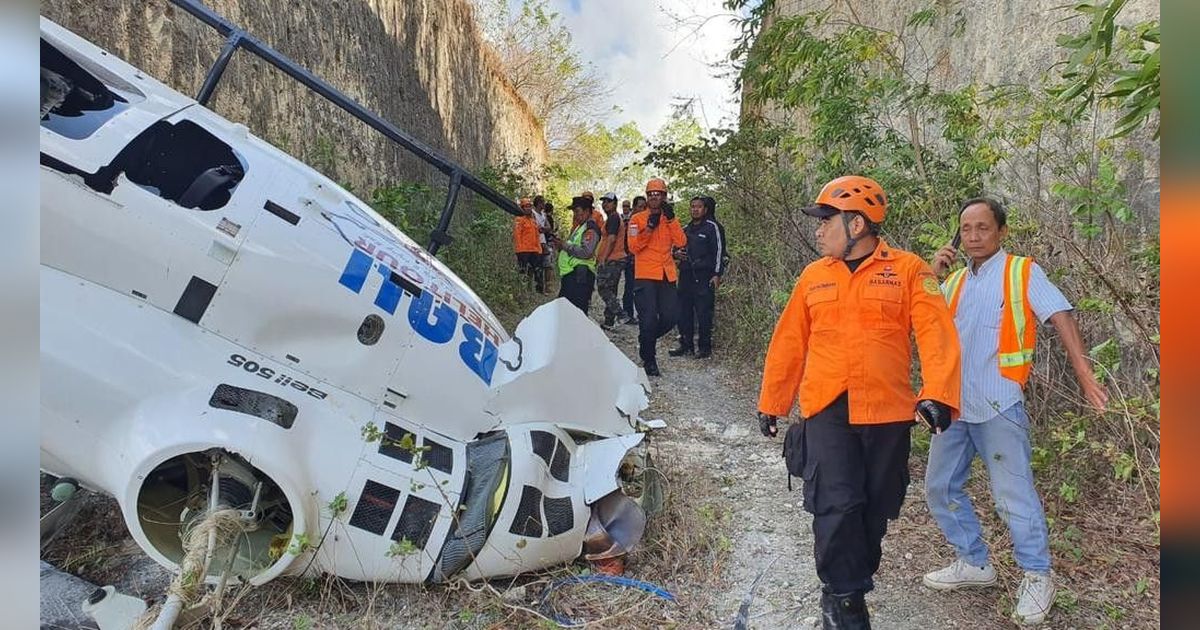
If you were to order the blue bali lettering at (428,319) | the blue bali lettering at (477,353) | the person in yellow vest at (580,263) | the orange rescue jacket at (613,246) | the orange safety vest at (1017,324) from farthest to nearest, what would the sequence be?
the orange rescue jacket at (613,246) → the person in yellow vest at (580,263) → the blue bali lettering at (477,353) → the blue bali lettering at (428,319) → the orange safety vest at (1017,324)

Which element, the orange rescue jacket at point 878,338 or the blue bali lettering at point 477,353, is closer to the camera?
the orange rescue jacket at point 878,338

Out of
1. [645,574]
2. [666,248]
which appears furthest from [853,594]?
[666,248]

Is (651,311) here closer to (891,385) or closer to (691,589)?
(691,589)

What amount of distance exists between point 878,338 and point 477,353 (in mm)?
1941

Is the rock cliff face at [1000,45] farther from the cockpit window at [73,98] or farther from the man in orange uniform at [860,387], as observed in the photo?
the cockpit window at [73,98]

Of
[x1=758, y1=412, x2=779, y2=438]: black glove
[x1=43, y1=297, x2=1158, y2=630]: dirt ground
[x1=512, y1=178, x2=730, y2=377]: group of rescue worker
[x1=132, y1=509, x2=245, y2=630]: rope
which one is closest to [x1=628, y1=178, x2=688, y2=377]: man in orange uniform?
[x1=512, y1=178, x2=730, y2=377]: group of rescue worker

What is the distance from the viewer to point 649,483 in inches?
138

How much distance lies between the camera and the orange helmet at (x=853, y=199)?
7.97 ft

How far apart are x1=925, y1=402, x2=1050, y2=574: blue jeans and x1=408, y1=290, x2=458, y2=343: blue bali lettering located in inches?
89.9

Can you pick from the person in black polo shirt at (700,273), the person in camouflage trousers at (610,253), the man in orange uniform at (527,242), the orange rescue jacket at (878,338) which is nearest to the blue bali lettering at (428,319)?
the orange rescue jacket at (878,338)

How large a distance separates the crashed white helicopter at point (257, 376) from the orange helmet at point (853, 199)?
151 cm

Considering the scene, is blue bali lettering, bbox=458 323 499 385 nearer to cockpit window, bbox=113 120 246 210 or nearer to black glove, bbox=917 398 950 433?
cockpit window, bbox=113 120 246 210
